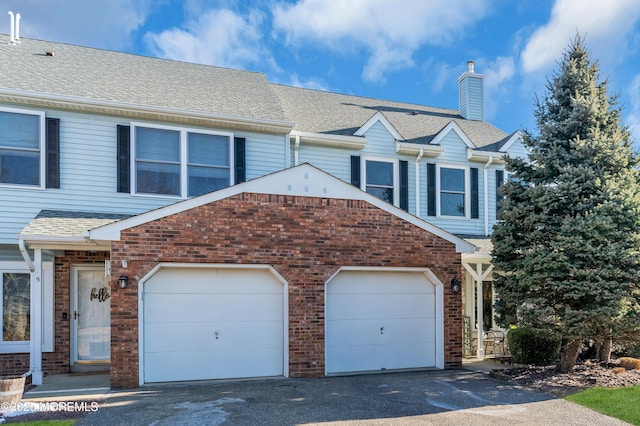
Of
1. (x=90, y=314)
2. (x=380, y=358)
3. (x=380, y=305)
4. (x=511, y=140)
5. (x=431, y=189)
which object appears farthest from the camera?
(x=511, y=140)

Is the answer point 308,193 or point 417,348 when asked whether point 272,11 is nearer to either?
point 308,193

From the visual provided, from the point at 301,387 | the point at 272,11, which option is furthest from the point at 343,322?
the point at 272,11

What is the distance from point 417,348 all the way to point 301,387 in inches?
124

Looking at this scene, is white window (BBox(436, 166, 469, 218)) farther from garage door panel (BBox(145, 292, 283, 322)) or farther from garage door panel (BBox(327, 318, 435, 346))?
garage door panel (BBox(145, 292, 283, 322))

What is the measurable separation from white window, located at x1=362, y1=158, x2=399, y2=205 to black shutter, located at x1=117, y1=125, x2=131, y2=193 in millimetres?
6254

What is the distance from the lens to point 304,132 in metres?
12.2

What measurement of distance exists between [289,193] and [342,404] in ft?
13.6

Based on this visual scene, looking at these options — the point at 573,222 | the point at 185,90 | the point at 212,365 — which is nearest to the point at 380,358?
the point at 212,365

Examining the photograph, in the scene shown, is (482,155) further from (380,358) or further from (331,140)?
(380,358)

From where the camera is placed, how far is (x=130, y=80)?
38.3ft

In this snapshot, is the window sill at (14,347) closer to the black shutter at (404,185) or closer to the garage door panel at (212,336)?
the garage door panel at (212,336)

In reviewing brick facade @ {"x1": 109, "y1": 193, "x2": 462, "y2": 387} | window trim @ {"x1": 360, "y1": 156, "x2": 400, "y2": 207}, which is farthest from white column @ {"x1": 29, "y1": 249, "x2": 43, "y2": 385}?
window trim @ {"x1": 360, "y1": 156, "x2": 400, "y2": 207}

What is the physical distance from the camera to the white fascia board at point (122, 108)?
966cm

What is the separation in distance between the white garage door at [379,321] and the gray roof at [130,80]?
4.95 metres
